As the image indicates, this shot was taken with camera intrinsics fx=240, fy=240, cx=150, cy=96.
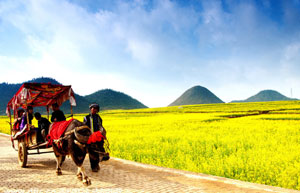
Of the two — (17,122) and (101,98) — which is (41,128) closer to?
(17,122)

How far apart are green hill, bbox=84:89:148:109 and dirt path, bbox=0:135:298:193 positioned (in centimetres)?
16357

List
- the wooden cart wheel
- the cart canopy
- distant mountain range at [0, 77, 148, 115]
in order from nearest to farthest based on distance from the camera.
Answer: the cart canopy
the wooden cart wheel
distant mountain range at [0, 77, 148, 115]

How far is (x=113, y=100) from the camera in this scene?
7116 inches

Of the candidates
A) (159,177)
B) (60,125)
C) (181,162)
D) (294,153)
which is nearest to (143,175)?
(159,177)

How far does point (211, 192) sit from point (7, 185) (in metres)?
4.82

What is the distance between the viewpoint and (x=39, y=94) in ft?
28.4

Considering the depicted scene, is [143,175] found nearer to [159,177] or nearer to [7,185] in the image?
[159,177]

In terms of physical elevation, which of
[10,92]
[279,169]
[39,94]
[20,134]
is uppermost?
[10,92]

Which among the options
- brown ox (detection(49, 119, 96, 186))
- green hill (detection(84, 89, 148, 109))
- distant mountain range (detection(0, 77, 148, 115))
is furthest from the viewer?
green hill (detection(84, 89, 148, 109))

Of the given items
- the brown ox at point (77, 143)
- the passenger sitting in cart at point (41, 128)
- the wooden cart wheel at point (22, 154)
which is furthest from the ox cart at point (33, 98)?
the brown ox at point (77, 143)

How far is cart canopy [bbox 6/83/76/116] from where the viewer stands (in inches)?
294

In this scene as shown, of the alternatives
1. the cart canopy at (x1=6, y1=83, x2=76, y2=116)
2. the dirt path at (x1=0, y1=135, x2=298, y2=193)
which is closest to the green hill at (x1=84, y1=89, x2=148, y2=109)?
the cart canopy at (x1=6, y1=83, x2=76, y2=116)

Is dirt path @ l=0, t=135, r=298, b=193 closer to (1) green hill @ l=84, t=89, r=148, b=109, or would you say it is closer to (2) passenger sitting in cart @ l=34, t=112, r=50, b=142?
(2) passenger sitting in cart @ l=34, t=112, r=50, b=142

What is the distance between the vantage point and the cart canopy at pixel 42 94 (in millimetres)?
7465
